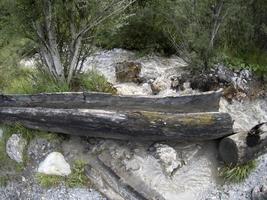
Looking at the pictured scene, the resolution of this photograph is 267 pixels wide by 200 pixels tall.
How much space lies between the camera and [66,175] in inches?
259

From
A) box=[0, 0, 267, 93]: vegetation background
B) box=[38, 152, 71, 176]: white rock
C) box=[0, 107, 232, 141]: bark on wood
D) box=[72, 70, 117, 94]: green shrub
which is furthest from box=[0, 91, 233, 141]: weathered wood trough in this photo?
box=[72, 70, 117, 94]: green shrub

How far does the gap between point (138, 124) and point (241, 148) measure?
1.71 metres

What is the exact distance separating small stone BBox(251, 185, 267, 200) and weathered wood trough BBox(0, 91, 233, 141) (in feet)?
3.37

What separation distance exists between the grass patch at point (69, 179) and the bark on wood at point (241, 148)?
2414 mm

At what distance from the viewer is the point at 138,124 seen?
638 centimetres

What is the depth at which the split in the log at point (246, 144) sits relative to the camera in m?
6.26

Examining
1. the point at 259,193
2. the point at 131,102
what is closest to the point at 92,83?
the point at 131,102

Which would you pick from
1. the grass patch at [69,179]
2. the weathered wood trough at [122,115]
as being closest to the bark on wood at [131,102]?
the weathered wood trough at [122,115]

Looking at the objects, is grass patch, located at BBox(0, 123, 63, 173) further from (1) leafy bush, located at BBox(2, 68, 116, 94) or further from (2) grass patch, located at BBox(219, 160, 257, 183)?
(2) grass patch, located at BBox(219, 160, 257, 183)

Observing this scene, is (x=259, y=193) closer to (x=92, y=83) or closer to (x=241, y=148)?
(x=241, y=148)

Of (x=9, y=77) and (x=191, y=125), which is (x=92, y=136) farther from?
(x=9, y=77)

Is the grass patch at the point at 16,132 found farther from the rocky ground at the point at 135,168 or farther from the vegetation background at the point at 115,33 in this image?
the vegetation background at the point at 115,33

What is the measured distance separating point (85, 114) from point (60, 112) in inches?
19.3

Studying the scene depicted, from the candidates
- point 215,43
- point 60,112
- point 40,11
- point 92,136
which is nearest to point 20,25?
point 40,11
